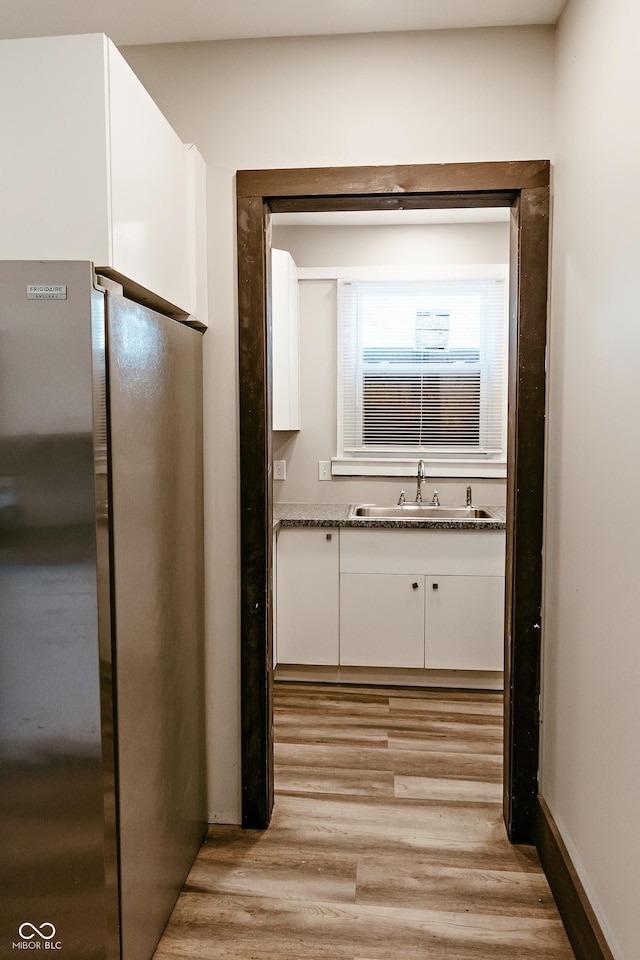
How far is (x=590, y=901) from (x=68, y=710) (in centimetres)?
136

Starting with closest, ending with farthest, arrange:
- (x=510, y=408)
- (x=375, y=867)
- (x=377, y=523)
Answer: (x=375, y=867) → (x=510, y=408) → (x=377, y=523)

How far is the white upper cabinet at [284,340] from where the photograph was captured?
3.54 meters

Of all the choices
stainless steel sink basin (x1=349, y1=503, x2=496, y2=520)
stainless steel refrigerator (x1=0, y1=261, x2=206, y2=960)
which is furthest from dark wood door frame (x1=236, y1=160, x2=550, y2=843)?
stainless steel sink basin (x1=349, y1=503, x2=496, y2=520)

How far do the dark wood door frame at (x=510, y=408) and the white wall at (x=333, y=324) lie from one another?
174cm

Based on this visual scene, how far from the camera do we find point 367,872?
6.86 ft

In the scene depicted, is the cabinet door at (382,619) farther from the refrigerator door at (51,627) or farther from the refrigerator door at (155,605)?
the refrigerator door at (51,627)

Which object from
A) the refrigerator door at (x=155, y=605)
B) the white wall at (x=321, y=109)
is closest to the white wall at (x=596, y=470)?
the white wall at (x=321, y=109)

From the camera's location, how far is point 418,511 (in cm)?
391

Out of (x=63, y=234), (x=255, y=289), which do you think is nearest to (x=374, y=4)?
(x=255, y=289)

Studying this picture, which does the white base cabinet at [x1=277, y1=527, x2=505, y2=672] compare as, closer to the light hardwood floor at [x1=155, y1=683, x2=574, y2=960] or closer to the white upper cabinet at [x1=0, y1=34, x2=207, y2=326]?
the light hardwood floor at [x1=155, y1=683, x2=574, y2=960]

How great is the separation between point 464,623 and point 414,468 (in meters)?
0.99

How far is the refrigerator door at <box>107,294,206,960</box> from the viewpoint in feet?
4.94
